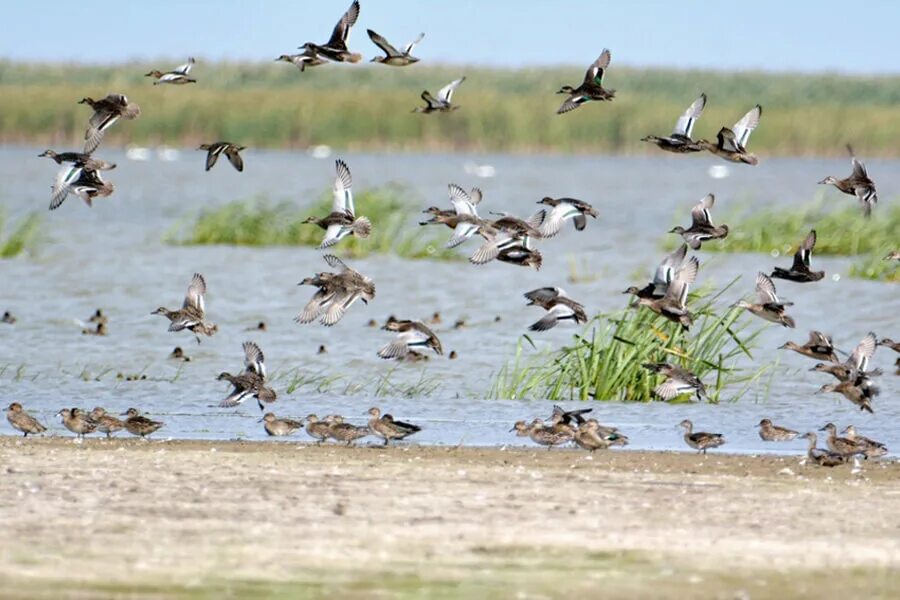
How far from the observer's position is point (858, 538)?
9672 millimetres

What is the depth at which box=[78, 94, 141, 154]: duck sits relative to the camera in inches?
540

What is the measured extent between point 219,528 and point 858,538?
3.18 metres

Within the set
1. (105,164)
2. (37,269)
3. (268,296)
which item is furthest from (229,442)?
(37,269)

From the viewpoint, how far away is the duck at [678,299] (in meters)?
14.2

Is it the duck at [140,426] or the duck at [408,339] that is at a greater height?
the duck at [408,339]

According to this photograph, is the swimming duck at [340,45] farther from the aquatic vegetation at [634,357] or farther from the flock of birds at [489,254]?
the aquatic vegetation at [634,357]

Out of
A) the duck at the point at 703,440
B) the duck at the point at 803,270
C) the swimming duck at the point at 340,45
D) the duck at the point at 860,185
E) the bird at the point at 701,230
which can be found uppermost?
the swimming duck at the point at 340,45

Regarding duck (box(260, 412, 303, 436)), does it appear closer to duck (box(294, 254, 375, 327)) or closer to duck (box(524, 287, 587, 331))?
duck (box(294, 254, 375, 327))

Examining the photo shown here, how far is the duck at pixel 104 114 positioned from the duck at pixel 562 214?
3072mm

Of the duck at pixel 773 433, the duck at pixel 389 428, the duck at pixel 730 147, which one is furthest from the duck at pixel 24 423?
the duck at pixel 773 433

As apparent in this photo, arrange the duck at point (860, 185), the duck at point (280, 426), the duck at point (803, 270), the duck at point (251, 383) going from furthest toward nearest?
the duck at point (251, 383), the duck at point (280, 426), the duck at point (860, 185), the duck at point (803, 270)

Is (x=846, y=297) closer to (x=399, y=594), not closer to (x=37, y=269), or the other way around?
(x=37, y=269)

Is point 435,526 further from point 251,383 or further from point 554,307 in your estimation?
point 251,383

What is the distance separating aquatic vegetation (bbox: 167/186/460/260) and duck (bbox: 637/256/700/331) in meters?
15.3
